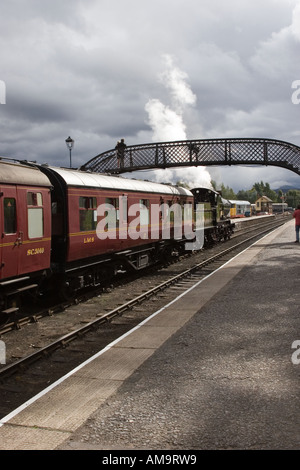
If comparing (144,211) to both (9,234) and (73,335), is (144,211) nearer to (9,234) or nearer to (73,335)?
(9,234)

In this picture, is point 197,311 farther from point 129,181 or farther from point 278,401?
point 129,181

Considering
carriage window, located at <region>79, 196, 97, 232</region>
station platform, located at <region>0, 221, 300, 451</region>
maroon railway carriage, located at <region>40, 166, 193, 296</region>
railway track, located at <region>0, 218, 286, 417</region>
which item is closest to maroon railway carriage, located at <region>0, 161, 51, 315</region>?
maroon railway carriage, located at <region>40, 166, 193, 296</region>

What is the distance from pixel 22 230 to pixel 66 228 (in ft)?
5.74

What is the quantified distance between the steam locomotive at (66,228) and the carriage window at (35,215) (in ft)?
0.08

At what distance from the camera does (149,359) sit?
707 centimetres

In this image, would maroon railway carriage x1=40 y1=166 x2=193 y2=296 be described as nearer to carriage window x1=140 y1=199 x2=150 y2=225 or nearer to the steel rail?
carriage window x1=140 y1=199 x2=150 y2=225

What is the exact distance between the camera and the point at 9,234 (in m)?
8.66

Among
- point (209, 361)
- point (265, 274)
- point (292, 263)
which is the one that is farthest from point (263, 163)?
point (209, 361)

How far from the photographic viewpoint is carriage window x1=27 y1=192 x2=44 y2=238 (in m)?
9.41

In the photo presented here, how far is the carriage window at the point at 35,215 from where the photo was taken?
30.9 feet

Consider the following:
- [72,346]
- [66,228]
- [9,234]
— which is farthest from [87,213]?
[72,346]

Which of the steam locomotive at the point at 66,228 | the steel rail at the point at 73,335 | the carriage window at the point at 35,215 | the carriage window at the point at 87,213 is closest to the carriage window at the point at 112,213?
the steam locomotive at the point at 66,228

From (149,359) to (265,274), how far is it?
8.90m

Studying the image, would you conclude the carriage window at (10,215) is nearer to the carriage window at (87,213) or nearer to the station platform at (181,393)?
the carriage window at (87,213)
